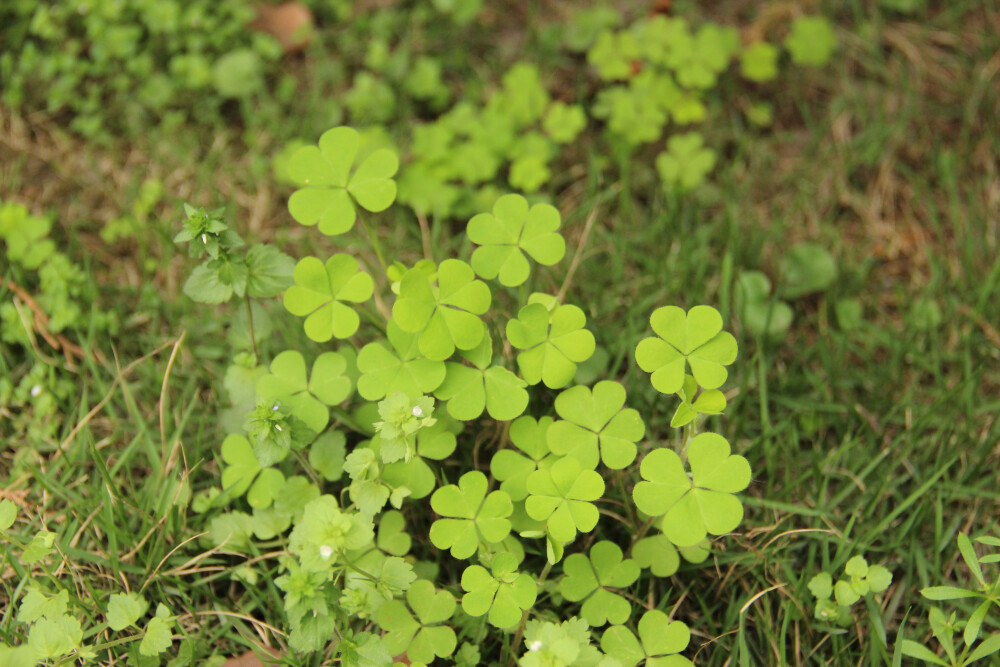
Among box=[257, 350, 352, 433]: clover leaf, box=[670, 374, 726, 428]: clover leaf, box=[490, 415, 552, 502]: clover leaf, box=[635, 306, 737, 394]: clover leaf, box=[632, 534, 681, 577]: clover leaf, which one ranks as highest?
box=[635, 306, 737, 394]: clover leaf

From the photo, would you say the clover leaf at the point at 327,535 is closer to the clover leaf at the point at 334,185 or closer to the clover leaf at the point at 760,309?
the clover leaf at the point at 334,185

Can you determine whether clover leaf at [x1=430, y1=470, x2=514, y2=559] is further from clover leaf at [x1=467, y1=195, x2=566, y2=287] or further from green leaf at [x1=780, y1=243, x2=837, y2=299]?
green leaf at [x1=780, y1=243, x2=837, y2=299]

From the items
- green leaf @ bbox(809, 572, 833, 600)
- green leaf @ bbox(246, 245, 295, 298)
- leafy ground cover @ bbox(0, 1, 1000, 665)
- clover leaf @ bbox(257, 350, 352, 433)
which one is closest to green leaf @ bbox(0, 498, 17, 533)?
leafy ground cover @ bbox(0, 1, 1000, 665)

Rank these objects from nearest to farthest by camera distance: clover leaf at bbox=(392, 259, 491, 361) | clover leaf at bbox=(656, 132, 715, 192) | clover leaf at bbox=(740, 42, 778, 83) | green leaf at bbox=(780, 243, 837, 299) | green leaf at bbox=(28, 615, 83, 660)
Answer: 1. green leaf at bbox=(28, 615, 83, 660)
2. clover leaf at bbox=(392, 259, 491, 361)
3. green leaf at bbox=(780, 243, 837, 299)
4. clover leaf at bbox=(656, 132, 715, 192)
5. clover leaf at bbox=(740, 42, 778, 83)

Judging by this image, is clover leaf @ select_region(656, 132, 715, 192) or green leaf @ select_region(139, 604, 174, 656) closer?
green leaf @ select_region(139, 604, 174, 656)

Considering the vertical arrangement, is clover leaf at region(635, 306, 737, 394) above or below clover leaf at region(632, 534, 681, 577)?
above

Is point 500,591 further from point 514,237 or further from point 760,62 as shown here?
point 760,62

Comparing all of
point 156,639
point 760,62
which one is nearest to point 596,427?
point 156,639
